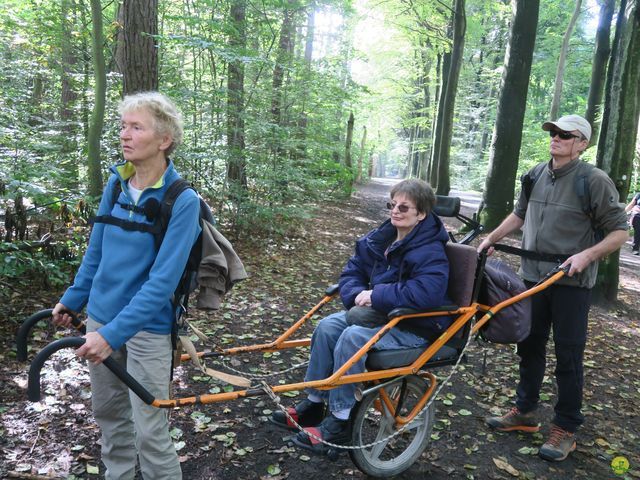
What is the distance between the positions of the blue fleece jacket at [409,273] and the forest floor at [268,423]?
1191 millimetres

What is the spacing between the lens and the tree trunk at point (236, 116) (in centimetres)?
784

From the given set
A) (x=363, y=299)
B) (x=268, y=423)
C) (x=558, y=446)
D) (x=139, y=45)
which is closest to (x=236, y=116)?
(x=139, y=45)

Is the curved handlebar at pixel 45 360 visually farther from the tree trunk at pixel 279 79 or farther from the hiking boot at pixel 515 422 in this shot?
A: the tree trunk at pixel 279 79

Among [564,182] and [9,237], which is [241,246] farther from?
[564,182]

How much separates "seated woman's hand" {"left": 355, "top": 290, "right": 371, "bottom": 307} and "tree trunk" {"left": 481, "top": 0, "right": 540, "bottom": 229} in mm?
8409

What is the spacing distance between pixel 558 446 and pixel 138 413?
3073 millimetres

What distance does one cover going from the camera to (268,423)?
3.81 m

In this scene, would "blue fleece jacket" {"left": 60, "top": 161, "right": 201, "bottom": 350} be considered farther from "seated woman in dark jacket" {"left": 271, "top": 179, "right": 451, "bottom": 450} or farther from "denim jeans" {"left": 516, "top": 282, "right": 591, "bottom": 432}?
"denim jeans" {"left": 516, "top": 282, "right": 591, "bottom": 432}

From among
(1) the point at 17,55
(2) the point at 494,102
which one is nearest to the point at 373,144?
(2) the point at 494,102

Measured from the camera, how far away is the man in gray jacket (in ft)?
11.3

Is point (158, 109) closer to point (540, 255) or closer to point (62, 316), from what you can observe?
point (62, 316)

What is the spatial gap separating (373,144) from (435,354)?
38.7 m

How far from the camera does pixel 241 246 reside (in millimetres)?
8781

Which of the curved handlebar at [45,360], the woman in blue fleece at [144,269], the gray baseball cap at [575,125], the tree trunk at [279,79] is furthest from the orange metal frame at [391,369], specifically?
the tree trunk at [279,79]
